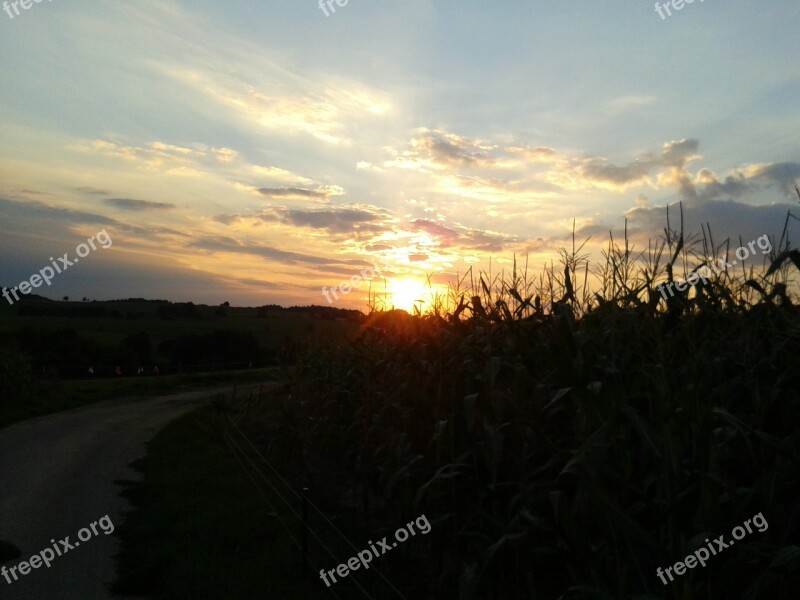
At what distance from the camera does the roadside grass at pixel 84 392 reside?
20.3m

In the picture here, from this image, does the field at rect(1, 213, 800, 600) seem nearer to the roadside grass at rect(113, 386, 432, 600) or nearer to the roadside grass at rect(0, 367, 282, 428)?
the roadside grass at rect(113, 386, 432, 600)

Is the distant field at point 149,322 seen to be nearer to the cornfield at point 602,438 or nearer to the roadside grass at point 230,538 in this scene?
the roadside grass at point 230,538

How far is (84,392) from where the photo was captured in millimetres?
26188

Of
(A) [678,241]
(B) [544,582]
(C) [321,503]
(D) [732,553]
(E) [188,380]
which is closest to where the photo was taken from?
(D) [732,553]

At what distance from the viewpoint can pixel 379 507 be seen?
9.13m

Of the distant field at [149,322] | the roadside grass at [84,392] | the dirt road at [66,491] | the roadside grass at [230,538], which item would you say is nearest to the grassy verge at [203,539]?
the roadside grass at [230,538]

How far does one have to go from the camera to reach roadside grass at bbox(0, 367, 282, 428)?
2030 centimetres

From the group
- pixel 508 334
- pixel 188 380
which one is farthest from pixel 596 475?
pixel 188 380

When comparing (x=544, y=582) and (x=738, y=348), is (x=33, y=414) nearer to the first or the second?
(x=544, y=582)

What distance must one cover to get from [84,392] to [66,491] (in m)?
16.8

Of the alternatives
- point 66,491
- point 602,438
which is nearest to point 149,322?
point 66,491

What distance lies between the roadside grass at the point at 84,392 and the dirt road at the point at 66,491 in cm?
73

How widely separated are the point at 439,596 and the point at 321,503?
420cm

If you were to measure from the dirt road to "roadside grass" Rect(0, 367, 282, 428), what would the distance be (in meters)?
0.73
